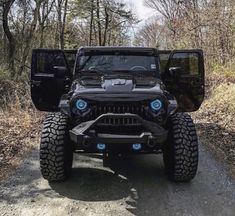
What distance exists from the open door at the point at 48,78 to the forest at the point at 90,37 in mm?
920

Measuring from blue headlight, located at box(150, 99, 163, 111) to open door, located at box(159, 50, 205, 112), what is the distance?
5.96 feet

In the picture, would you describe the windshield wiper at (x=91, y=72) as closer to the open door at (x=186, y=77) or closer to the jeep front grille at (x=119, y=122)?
the open door at (x=186, y=77)

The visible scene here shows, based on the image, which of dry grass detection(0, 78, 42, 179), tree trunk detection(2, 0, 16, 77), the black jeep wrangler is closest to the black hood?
the black jeep wrangler

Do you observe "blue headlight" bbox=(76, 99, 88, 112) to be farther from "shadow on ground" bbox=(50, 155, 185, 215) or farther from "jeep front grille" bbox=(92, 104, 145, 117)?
"shadow on ground" bbox=(50, 155, 185, 215)

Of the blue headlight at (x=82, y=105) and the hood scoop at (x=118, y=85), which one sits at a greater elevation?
the hood scoop at (x=118, y=85)

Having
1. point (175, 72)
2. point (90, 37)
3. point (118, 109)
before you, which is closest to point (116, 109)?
point (118, 109)

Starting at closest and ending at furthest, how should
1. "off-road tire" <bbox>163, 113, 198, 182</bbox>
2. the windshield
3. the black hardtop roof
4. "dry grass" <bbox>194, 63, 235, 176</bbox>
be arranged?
1. "off-road tire" <bbox>163, 113, 198, 182</bbox>
2. the windshield
3. the black hardtop roof
4. "dry grass" <bbox>194, 63, 235, 176</bbox>

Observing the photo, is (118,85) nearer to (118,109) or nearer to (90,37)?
(118,109)

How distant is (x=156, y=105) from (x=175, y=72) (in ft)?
5.78

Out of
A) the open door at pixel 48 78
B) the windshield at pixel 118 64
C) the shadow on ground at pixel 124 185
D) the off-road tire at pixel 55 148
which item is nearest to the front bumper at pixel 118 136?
the off-road tire at pixel 55 148

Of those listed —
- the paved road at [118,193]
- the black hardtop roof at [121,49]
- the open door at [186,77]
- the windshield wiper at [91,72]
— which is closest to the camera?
the paved road at [118,193]

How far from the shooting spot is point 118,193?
16.0ft

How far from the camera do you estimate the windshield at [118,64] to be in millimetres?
6055

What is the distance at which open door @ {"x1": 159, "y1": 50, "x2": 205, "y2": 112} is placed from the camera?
671 centimetres
